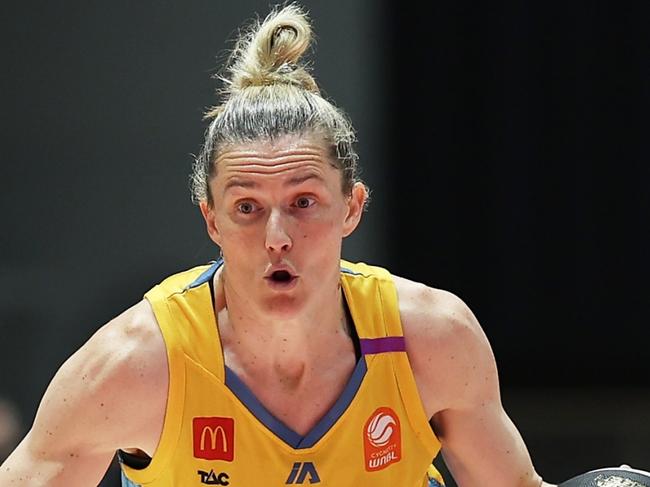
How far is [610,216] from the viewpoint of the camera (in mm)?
4938

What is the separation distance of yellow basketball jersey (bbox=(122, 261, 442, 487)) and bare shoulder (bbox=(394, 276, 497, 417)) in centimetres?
3

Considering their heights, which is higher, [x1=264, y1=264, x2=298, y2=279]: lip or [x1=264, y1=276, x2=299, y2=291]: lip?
[x1=264, y1=264, x2=298, y2=279]: lip

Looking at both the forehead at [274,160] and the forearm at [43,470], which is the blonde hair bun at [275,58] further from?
the forearm at [43,470]

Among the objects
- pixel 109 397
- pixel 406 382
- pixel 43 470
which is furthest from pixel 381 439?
pixel 43 470

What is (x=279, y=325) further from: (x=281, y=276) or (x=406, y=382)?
(x=406, y=382)

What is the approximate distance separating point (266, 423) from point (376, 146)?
7.15 feet

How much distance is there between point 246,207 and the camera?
253 cm

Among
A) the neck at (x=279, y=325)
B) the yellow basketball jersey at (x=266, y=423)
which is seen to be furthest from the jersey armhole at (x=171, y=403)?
the neck at (x=279, y=325)

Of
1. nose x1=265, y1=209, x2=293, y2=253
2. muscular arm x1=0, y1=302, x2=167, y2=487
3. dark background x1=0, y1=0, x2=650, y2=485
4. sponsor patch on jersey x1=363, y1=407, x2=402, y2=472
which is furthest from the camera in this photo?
dark background x1=0, y1=0, x2=650, y2=485

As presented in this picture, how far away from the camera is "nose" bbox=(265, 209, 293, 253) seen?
8.00 ft

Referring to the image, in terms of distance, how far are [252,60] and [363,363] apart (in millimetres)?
641

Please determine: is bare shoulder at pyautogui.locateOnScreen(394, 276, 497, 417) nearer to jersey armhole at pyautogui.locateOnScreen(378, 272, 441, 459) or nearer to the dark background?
jersey armhole at pyautogui.locateOnScreen(378, 272, 441, 459)

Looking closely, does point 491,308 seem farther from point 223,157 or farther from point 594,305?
point 223,157

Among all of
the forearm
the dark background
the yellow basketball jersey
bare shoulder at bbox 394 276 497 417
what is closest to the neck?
the yellow basketball jersey
